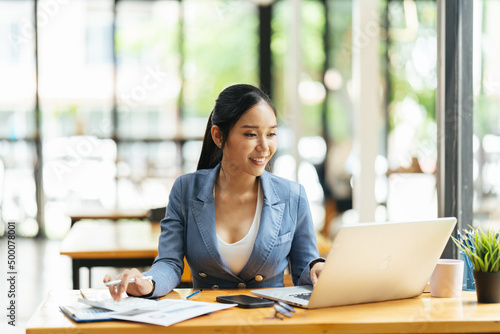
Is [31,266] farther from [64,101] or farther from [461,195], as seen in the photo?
[461,195]

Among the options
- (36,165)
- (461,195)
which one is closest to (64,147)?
(36,165)

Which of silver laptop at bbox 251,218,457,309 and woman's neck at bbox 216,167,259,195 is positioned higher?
woman's neck at bbox 216,167,259,195

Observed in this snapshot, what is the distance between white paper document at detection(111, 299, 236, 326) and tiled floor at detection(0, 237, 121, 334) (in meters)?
2.67

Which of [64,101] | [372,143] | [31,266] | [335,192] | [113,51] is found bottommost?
[31,266]

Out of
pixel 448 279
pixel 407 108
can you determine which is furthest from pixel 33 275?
pixel 448 279

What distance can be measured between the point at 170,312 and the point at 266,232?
1.90 feet

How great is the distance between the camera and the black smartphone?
5.65ft

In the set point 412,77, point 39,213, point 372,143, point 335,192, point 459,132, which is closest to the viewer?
point 459,132

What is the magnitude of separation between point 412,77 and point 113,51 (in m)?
4.00

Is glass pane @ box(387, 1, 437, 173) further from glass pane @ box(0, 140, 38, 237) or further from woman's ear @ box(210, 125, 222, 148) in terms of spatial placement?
glass pane @ box(0, 140, 38, 237)

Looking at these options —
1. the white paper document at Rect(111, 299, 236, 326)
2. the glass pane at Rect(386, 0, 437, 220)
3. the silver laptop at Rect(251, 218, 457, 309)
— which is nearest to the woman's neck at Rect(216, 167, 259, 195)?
the silver laptop at Rect(251, 218, 457, 309)

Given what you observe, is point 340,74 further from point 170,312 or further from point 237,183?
point 170,312

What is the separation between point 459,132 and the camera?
2711 millimetres

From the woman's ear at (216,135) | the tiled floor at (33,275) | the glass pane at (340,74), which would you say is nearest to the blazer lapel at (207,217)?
the woman's ear at (216,135)
